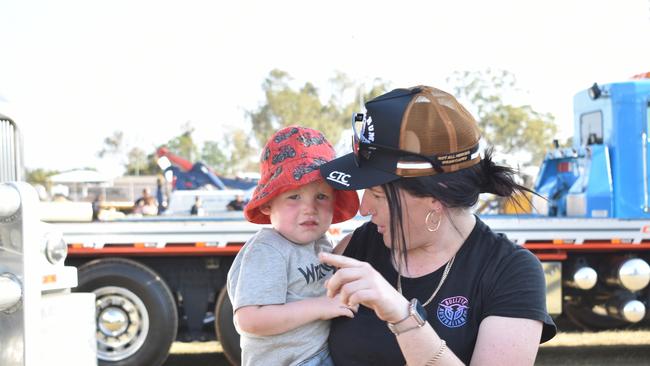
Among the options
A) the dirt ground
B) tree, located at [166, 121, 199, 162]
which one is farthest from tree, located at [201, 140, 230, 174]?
the dirt ground

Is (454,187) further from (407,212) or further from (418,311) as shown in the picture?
(418,311)

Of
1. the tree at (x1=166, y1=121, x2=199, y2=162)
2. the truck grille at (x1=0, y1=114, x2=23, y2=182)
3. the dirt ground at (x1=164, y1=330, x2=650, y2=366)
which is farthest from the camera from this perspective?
the tree at (x1=166, y1=121, x2=199, y2=162)

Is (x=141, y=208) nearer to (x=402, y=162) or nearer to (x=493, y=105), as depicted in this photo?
(x=402, y=162)

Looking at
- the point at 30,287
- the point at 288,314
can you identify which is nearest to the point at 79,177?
the point at 30,287

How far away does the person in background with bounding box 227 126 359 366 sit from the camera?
2027mm

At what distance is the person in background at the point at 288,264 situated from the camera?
2.03 meters

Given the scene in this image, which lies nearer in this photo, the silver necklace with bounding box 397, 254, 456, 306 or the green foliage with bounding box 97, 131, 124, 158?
the silver necklace with bounding box 397, 254, 456, 306

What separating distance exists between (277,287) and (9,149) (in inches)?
72.0

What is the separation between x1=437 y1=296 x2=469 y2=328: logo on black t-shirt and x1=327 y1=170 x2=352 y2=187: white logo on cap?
0.39 m

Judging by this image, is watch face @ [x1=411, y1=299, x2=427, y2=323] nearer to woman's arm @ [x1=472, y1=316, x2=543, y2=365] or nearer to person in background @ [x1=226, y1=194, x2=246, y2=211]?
A: woman's arm @ [x1=472, y1=316, x2=543, y2=365]

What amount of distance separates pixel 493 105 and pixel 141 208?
29354 millimetres

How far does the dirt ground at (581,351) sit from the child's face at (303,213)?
596 centimetres

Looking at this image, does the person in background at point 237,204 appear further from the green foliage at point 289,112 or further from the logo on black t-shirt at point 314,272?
the green foliage at point 289,112

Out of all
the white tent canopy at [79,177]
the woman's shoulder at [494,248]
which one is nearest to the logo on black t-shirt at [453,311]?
the woman's shoulder at [494,248]
